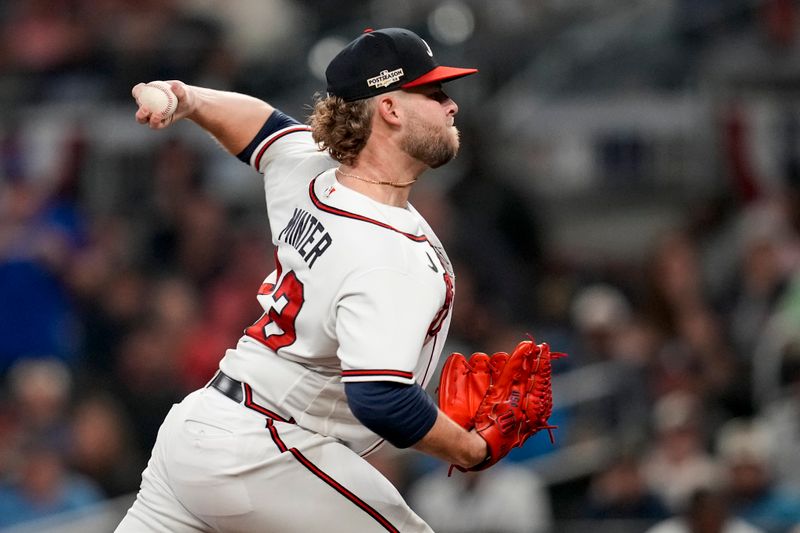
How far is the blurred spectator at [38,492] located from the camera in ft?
22.6

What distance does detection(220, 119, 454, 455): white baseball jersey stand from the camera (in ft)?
10.6

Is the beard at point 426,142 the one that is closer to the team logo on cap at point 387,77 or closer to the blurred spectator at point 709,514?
the team logo on cap at point 387,77

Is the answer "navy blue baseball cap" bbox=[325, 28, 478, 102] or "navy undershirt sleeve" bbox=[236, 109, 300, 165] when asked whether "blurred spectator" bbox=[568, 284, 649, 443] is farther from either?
"navy blue baseball cap" bbox=[325, 28, 478, 102]

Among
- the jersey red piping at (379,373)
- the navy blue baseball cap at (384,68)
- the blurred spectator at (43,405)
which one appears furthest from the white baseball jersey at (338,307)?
the blurred spectator at (43,405)

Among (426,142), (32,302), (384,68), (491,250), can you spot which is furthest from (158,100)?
(32,302)

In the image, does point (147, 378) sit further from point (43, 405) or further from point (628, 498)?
point (628, 498)

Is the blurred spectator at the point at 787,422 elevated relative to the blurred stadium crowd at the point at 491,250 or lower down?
lower down

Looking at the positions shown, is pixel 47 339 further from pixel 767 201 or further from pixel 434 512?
pixel 767 201

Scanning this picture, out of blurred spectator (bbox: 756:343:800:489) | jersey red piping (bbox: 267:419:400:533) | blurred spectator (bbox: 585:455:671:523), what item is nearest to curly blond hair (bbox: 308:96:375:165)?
jersey red piping (bbox: 267:419:400:533)

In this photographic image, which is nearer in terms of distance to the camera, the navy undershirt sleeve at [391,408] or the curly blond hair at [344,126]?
the navy undershirt sleeve at [391,408]

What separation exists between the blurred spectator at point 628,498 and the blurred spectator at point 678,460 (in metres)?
Result: 0.08

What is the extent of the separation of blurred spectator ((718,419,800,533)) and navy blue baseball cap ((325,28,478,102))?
3.44m

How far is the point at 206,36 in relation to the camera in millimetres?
9898

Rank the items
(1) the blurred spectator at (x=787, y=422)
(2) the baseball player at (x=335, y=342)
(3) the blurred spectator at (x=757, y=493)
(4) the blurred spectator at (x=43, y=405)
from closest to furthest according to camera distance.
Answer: (2) the baseball player at (x=335, y=342)
(3) the blurred spectator at (x=757, y=493)
(1) the blurred spectator at (x=787, y=422)
(4) the blurred spectator at (x=43, y=405)
